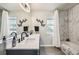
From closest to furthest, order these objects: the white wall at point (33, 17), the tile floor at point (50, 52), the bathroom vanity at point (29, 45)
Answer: the tile floor at point (50, 52), the bathroom vanity at point (29, 45), the white wall at point (33, 17)

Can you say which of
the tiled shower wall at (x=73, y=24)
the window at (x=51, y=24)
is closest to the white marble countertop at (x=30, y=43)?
the window at (x=51, y=24)

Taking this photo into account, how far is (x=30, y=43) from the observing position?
158 centimetres

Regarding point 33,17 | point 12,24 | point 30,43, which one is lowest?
point 30,43

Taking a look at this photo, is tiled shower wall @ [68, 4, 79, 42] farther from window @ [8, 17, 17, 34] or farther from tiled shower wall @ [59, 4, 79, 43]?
window @ [8, 17, 17, 34]

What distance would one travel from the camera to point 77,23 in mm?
1576

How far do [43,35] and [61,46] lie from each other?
1.19ft

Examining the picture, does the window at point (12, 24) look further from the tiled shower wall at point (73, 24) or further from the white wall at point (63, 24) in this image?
the tiled shower wall at point (73, 24)

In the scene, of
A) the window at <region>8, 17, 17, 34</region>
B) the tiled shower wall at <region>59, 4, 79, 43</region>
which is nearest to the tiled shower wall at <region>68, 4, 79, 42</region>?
the tiled shower wall at <region>59, 4, 79, 43</region>

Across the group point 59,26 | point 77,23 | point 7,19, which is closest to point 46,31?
point 59,26

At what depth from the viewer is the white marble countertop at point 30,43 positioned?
4.93 ft

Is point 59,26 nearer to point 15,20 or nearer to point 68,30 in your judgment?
point 68,30

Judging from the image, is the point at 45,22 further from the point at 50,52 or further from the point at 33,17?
the point at 50,52

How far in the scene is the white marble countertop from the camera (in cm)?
150

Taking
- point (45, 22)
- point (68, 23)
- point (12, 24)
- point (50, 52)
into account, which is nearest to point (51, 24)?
point (45, 22)
